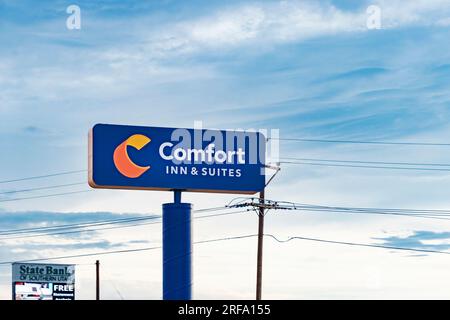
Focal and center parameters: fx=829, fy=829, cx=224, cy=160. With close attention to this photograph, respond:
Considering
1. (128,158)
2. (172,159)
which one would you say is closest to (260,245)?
(172,159)

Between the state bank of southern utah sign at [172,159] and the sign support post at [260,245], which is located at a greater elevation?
the state bank of southern utah sign at [172,159]

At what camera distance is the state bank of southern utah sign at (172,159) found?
3316 cm

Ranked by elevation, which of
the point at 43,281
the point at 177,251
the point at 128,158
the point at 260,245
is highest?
the point at 128,158

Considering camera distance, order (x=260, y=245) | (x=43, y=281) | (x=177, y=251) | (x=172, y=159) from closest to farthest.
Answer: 1. (x=177, y=251)
2. (x=172, y=159)
3. (x=260, y=245)
4. (x=43, y=281)

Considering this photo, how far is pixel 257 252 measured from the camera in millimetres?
40312

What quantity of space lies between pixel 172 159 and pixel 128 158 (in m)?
1.84

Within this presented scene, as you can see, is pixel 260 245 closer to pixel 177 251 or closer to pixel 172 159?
pixel 177 251

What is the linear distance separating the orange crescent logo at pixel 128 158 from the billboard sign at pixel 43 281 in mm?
Answer: 34748

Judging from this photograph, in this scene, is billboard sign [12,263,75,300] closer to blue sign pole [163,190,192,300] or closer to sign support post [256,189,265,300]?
sign support post [256,189,265,300]

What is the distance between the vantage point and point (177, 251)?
109 ft

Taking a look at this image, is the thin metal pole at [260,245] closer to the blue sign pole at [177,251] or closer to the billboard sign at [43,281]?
the blue sign pole at [177,251]

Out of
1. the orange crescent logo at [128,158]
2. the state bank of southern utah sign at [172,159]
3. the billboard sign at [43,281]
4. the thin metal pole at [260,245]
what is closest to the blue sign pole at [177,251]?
the state bank of southern utah sign at [172,159]
